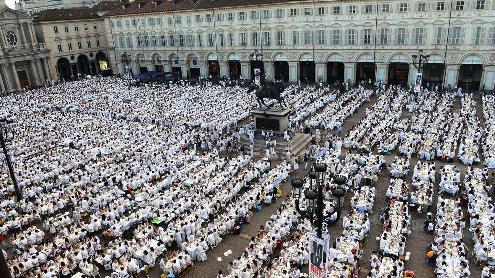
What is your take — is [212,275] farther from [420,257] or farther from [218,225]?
[420,257]

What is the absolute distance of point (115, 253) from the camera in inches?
822

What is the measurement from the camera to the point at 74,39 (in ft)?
274

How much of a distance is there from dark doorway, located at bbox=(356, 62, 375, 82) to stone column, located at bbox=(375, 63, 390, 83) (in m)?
2.84

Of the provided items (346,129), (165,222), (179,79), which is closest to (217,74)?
(179,79)

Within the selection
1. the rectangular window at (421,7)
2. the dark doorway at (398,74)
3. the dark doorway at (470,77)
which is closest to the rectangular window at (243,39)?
the dark doorway at (398,74)

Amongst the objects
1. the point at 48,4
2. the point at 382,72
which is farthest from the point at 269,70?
the point at 48,4

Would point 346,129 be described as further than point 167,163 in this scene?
Yes

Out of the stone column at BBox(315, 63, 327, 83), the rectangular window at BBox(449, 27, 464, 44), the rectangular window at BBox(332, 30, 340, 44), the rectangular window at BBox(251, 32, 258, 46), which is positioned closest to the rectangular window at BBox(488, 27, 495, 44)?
the rectangular window at BBox(449, 27, 464, 44)

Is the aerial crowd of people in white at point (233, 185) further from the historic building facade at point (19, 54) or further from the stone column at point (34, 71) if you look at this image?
the stone column at point (34, 71)

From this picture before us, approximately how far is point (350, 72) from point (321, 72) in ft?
15.0

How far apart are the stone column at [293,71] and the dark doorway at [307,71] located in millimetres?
1929

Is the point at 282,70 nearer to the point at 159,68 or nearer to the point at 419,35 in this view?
the point at 419,35

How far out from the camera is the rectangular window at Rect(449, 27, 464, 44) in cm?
4953

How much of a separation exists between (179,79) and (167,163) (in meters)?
44.7
